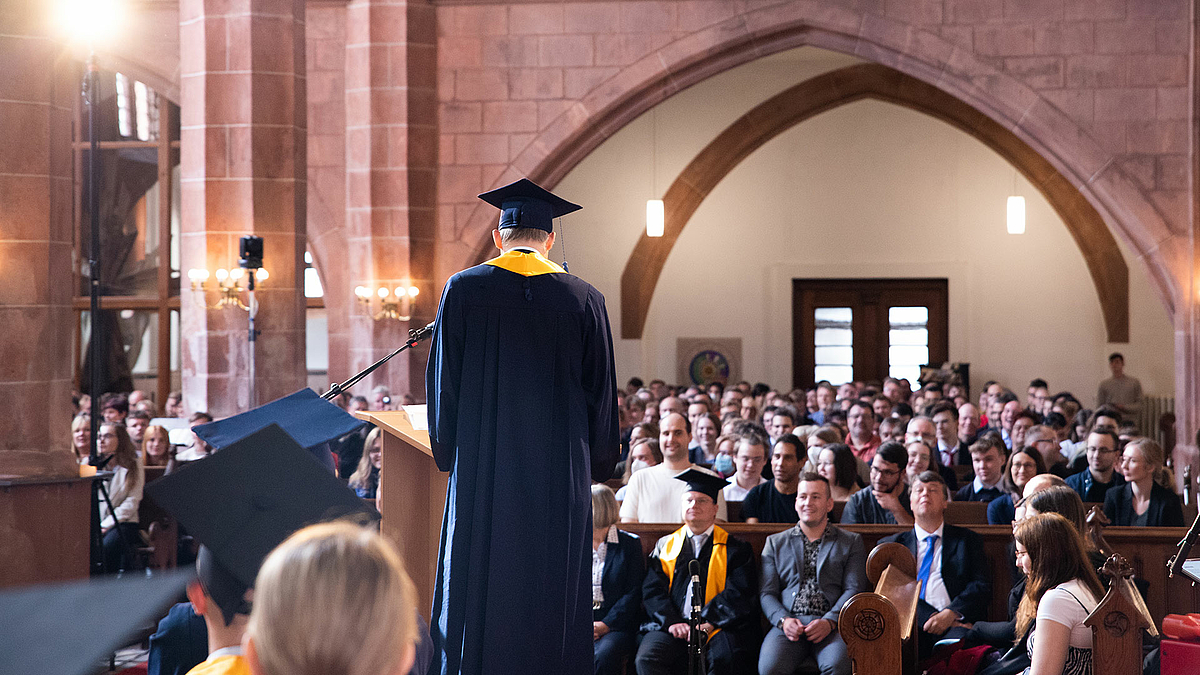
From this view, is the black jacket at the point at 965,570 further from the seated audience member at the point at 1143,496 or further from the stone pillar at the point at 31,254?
the stone pillar at the point at 31,254

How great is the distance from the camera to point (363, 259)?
41.0ft

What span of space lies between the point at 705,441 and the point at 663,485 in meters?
2.29

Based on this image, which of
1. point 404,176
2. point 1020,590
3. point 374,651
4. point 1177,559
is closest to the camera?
point 374,651

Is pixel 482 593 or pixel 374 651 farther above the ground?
pixel 374 651

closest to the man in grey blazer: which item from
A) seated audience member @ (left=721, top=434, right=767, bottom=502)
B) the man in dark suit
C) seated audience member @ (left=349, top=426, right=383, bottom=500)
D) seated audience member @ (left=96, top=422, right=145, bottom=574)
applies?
the man in dark suit

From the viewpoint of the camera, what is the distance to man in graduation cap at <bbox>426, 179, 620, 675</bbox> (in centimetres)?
316

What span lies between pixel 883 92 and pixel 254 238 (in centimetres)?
1011

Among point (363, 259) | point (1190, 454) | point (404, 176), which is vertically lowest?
point (1190, 454)

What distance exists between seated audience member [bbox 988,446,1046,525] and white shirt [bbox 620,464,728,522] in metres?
1.33

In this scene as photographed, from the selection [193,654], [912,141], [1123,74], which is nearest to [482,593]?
[193,654]

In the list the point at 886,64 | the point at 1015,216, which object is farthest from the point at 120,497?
the point at 1015,216

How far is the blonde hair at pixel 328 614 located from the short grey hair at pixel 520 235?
202 centimetres

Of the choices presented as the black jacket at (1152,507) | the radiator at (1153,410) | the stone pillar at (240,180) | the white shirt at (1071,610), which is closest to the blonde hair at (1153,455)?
the black jacket at (1152,507)

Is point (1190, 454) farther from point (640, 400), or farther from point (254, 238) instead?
point (254, 238)
